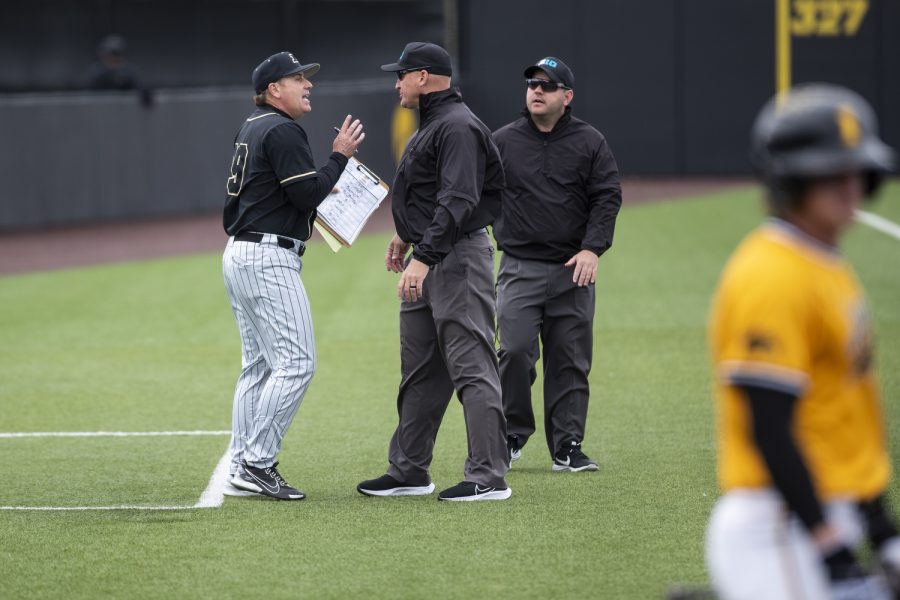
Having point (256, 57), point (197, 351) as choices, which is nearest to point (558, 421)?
point (197, 351)

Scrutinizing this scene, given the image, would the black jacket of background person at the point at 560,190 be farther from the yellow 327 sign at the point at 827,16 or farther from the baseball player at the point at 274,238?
the yellow 327 sign at the point at 827,16

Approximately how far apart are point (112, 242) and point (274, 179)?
1427 centimetres

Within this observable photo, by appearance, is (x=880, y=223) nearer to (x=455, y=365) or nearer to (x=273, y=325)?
(x=455, y=365)

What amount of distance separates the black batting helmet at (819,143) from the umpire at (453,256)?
313 cm

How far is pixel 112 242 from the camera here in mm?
19938

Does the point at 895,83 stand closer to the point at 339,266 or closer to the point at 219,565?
the point at 339,266

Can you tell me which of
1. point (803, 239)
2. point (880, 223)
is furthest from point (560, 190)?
point (880, 223)

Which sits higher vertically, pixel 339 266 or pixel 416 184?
pixel 416 184

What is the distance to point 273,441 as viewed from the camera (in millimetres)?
6359

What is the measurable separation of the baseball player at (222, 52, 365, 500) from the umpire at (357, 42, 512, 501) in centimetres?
40

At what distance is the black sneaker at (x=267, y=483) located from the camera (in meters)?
6.41

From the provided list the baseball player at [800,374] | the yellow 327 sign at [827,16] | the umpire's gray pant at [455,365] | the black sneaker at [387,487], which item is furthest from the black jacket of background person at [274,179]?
the yellow 327 sign at [827,16]

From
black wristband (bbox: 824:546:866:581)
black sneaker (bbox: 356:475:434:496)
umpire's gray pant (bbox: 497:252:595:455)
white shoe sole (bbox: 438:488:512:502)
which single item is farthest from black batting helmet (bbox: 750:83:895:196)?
umpire's gray pant (bbox: 497:252:595:455)

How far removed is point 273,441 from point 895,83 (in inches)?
980
